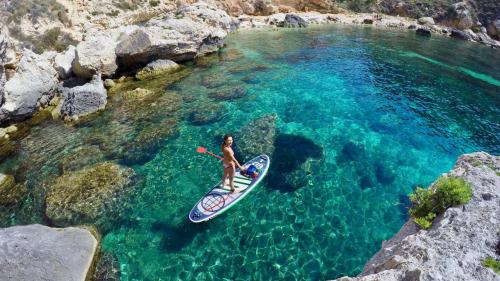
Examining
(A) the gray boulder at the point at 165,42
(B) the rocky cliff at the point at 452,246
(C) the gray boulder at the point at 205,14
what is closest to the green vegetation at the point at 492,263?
(B) the rocky cliff at the point at 452,246

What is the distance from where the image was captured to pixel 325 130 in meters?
19.7

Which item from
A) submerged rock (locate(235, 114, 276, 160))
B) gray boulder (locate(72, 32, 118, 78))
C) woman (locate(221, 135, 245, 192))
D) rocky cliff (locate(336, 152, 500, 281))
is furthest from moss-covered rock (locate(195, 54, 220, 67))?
rocky cliff (locate(336, 152, 500, 281))

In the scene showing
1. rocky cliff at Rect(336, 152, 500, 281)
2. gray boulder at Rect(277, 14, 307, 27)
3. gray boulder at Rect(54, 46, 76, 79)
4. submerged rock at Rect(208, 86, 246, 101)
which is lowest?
submerged rock at Rect(208, 86, 246, 101)

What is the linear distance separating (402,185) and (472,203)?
6.66 metres

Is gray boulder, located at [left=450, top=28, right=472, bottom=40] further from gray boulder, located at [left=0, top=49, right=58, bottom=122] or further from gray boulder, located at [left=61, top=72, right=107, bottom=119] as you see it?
gray boulder, located at [left=0, top=49, right=58, bottom=122]

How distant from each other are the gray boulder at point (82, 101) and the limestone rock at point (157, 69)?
19.9 ft

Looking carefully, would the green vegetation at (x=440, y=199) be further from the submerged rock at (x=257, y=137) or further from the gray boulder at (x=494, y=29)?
the gray boulder at (x=494, y=29)

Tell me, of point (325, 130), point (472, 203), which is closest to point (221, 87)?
point (325, 130)

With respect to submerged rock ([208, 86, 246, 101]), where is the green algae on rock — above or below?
below

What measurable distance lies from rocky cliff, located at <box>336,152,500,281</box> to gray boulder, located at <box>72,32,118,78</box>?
26585mm

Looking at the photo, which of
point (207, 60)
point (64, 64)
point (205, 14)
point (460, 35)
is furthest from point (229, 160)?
point (460, 35)

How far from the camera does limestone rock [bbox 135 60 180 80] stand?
28797 millimetres

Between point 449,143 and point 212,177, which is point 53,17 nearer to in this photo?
point 212,177

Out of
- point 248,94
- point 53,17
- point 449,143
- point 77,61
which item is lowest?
point 449,143
